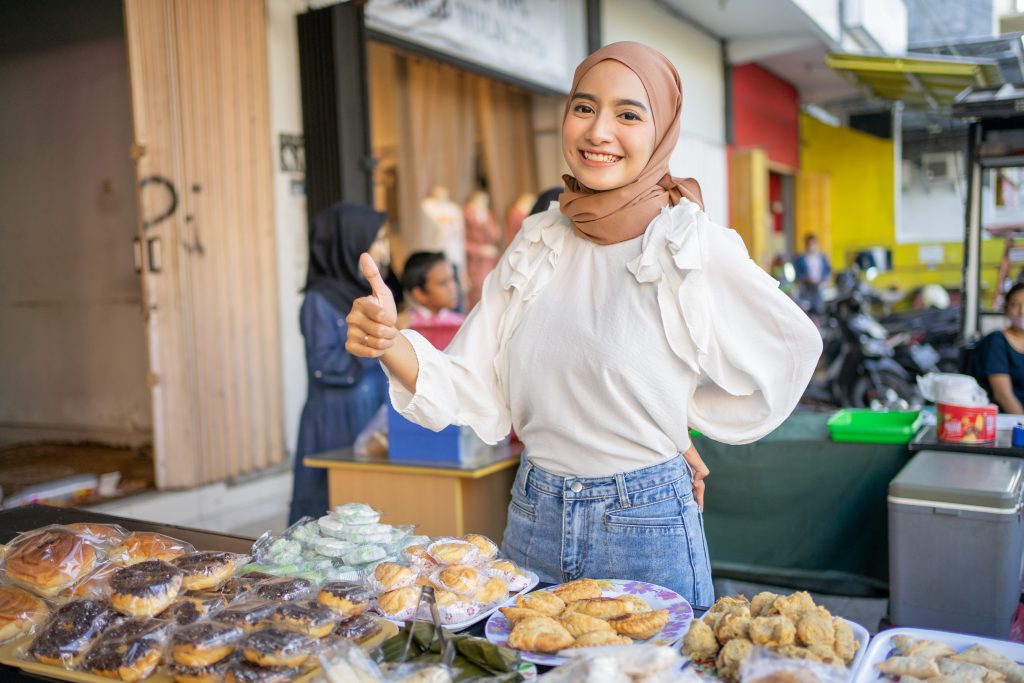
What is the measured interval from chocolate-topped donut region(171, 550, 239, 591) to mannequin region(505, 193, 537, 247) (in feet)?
21.8

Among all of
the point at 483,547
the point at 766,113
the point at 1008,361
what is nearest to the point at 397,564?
the point at 483,547

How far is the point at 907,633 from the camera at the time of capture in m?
1.24

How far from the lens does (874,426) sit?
131 inches

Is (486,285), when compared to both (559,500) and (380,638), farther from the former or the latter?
(380,638)

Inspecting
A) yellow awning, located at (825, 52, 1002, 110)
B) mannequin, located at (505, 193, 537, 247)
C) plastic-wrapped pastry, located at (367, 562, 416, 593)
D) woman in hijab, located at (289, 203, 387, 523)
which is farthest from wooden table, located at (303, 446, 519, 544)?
mannequin, located at (505, 193, 537, 247)

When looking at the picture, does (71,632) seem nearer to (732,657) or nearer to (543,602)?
(543,602)

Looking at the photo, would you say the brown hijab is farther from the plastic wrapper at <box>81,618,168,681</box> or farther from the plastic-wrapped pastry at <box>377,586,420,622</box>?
the plastic wrapper at <box>81,618,168,681</box>

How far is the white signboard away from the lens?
5656mm

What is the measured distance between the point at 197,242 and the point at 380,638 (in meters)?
3.68

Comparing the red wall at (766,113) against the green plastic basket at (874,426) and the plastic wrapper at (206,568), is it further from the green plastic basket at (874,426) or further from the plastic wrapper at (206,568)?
the plastic wrapper at (206,568)

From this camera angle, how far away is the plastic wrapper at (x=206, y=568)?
1381 millimetres

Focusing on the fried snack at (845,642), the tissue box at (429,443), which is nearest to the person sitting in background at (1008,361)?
the tissue box at (429,443)

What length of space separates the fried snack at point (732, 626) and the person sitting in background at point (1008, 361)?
2932 mm

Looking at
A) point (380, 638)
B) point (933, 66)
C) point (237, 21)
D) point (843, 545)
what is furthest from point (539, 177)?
point (380, 638)
